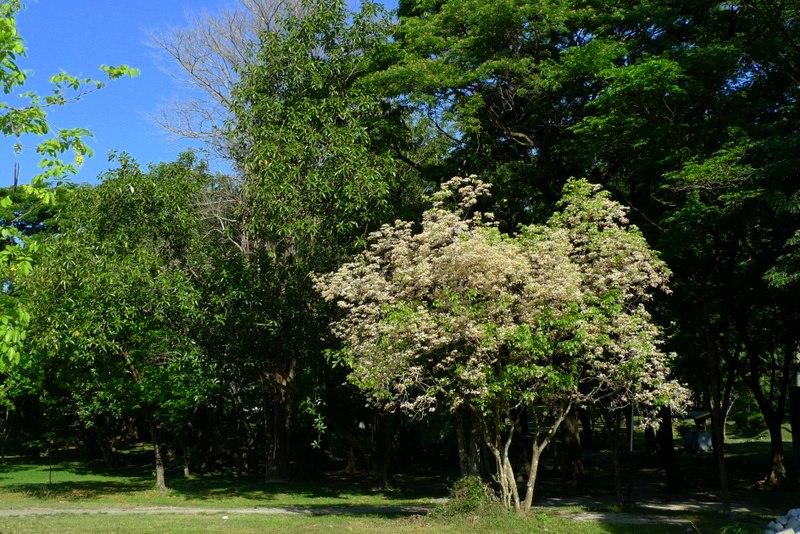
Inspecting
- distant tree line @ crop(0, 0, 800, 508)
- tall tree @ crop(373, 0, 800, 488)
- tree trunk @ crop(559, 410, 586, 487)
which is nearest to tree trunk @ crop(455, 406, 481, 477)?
distant tree line @ crop(0, 0, 800, 508)

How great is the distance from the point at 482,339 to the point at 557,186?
7837 millimetres

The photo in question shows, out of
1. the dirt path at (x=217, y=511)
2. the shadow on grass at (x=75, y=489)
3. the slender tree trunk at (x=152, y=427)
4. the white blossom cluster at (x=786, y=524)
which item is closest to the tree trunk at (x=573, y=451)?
the dirt path at (x=217, y=511)

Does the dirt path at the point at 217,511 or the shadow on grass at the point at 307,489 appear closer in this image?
the dirt path at the point at 217,511

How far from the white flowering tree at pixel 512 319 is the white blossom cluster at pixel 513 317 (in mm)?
24

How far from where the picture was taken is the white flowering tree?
1209 cm

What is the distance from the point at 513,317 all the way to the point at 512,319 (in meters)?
0.12

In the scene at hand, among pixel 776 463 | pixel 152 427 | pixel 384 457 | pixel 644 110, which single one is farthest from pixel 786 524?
pixel 152 427

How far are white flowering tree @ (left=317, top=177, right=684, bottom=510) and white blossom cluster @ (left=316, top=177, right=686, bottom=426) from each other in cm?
2

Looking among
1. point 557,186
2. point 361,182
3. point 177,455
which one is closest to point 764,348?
point 557,186

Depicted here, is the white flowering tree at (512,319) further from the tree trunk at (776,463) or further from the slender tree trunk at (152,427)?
the tree trunk at (776,463)

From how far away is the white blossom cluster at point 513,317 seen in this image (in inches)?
476

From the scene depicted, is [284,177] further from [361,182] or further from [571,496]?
[571,496]

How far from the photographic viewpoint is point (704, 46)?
15242 millimetres

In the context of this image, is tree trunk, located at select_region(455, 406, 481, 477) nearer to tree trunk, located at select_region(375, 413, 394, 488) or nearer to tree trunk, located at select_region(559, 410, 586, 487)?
tree trunk, located at select_region(375, 413, 394, 488)
